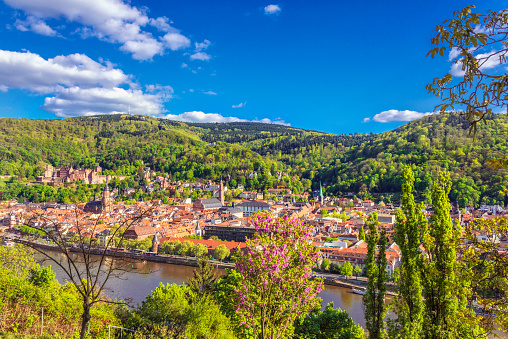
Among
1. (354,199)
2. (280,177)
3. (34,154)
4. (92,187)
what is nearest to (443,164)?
(354,199)

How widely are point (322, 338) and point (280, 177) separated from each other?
5662 centimetres

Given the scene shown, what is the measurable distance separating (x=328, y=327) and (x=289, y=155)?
75.8 meters

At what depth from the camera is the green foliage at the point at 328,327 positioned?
23.0 feet

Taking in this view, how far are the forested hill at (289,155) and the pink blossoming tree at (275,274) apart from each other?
1645 inches

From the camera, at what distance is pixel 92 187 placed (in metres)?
55.4

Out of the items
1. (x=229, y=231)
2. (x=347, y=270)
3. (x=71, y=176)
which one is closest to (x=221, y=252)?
(x=229, y=231)

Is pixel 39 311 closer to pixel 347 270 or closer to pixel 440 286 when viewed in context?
pixel 440 286

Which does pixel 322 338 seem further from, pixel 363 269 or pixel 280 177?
pixel 280 177

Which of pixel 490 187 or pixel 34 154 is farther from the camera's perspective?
pixel 34 154

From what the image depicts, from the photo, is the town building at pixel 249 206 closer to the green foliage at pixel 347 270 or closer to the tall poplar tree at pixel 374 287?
the green foliage at pixel 347 270

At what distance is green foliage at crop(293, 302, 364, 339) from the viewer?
23.0 feet

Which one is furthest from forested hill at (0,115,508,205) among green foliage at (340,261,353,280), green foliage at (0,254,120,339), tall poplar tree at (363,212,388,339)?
green foliage at (0,254,120,339)

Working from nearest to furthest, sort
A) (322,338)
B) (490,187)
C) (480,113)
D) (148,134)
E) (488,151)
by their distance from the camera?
(480,113)
(322,338)
(490,187)
(488,151)
(148,134)

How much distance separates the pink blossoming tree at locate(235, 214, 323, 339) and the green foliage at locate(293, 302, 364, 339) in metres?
3.97
